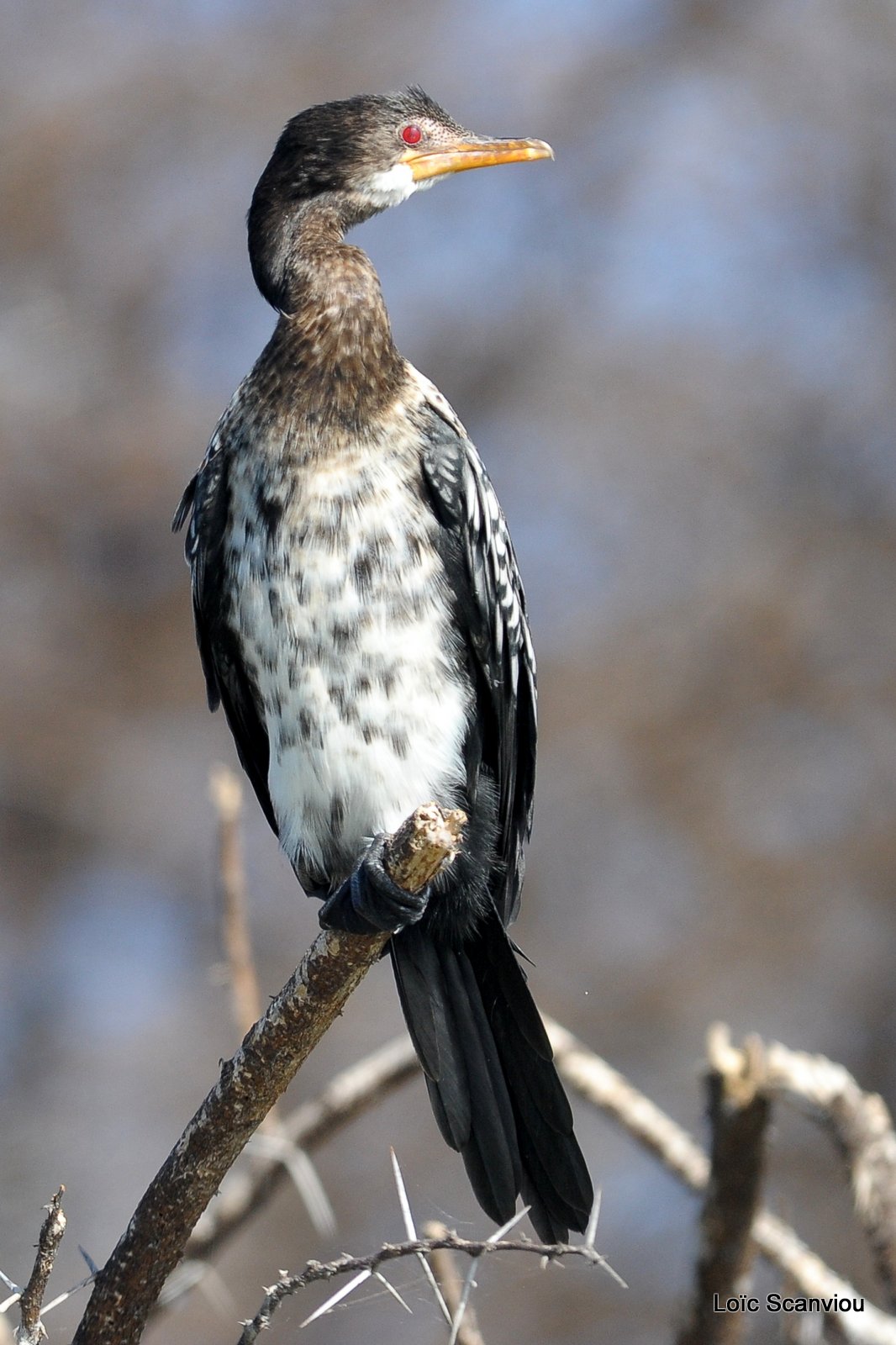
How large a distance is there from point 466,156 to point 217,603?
109cm

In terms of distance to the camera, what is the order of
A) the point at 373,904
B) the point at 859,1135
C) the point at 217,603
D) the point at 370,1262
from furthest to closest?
the point at 217,603, the point at 859,1135, the point at 373,904, the point at 370,1262

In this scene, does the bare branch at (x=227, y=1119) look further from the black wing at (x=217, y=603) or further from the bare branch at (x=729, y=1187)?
the black wing at (x=217, y=603)

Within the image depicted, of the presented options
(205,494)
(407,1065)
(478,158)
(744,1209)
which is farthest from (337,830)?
(478,158)

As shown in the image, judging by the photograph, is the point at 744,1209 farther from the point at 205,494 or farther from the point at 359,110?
the point at 359,110

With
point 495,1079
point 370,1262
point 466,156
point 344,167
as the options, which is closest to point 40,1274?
point 370,1262

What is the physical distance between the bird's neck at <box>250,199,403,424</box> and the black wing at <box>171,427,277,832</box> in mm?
227

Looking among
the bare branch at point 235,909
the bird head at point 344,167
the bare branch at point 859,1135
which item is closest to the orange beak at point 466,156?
the bird head at point 344,167

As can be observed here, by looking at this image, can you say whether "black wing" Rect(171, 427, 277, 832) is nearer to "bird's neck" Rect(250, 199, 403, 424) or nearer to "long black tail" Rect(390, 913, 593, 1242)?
"bird's neck" Rect(250, 199, 403, 424)

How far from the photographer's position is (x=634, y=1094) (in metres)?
2.74

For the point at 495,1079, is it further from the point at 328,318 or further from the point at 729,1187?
the point at 328,318

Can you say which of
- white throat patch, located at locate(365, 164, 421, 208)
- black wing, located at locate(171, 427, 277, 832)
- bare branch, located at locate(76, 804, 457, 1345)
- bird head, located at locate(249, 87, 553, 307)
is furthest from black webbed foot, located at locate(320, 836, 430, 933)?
white throat patch, located at locate(365, 164, 421, 208)

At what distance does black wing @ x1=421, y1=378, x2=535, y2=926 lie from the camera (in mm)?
2869

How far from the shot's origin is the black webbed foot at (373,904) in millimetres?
Answer: 2316

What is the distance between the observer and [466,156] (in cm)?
322
